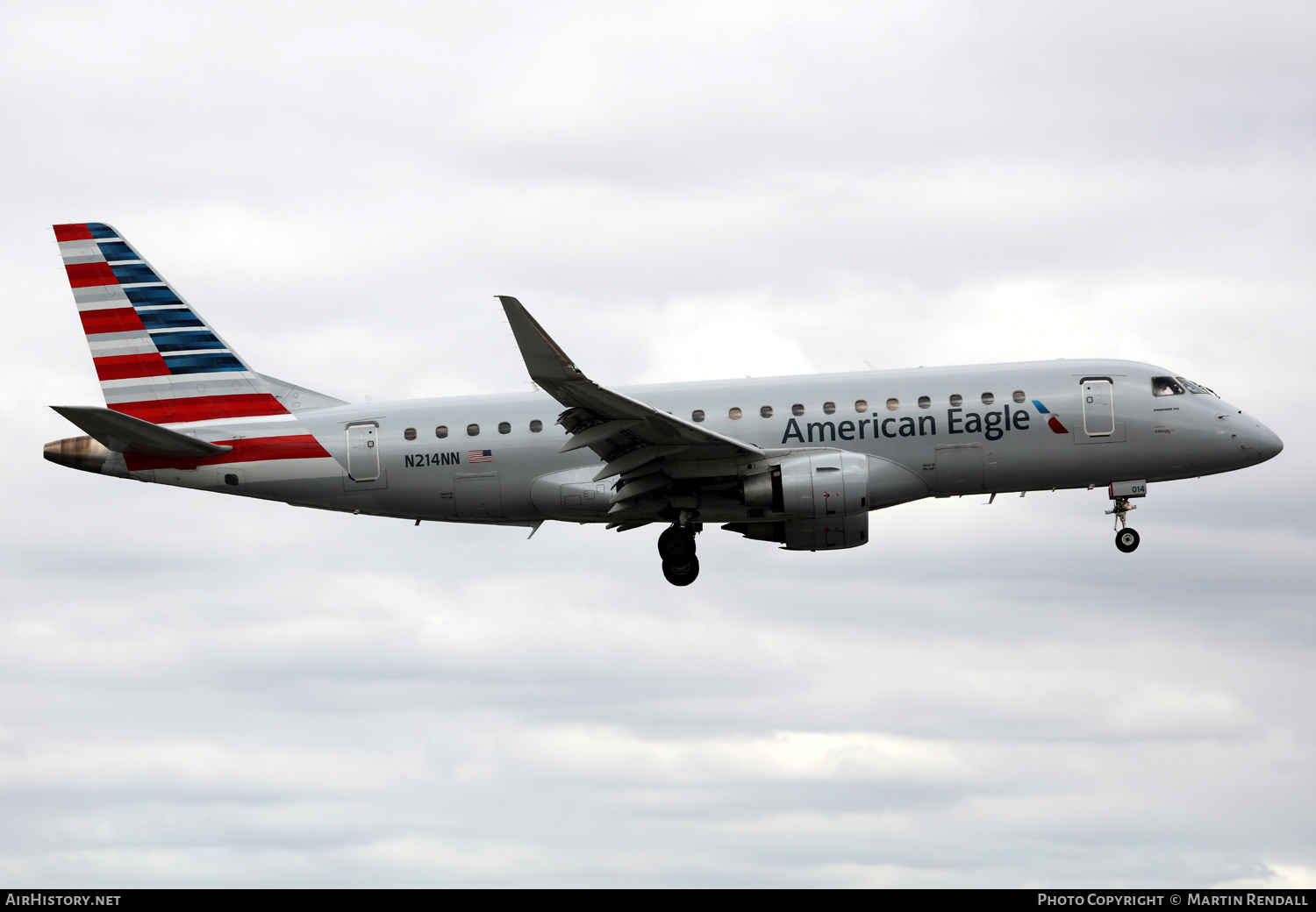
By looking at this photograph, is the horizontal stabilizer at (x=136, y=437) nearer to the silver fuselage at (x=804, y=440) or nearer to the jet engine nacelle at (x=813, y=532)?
the silver fuselage at (x=804, y=440)

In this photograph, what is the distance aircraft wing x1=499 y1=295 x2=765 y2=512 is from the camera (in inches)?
1222

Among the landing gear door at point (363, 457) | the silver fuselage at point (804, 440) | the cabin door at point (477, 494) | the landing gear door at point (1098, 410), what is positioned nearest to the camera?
the silver fuselage at point (804, 440)

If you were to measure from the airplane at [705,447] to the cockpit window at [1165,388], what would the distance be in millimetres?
48

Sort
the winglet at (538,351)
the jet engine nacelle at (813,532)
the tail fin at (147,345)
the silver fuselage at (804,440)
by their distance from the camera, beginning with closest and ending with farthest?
the winglet at (538,351) < the silver fuselage at (804,440) < the jet engine nacelle at (813,532) < the tail fin at (147,345)

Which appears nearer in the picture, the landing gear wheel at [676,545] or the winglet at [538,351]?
the winglet at [538,351]

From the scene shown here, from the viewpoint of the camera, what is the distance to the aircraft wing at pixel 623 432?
102ft

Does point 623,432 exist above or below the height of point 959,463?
above

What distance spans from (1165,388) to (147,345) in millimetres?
27460

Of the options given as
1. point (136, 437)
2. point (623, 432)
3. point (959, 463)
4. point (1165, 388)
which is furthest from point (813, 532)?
point (136, 437)

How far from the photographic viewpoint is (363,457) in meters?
37.1

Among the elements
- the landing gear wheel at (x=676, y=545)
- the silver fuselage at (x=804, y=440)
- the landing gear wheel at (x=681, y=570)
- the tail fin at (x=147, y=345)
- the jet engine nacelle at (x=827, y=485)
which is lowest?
the landing gear wheel at (x=681, y=570)

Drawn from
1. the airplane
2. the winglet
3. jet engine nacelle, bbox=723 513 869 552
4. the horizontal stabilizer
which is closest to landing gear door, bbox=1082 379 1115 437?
Answer: the airplane

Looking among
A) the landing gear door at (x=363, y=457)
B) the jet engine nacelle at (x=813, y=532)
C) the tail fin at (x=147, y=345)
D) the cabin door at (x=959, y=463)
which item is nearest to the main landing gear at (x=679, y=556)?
the jet engine nacelle at (x=813, y=532)

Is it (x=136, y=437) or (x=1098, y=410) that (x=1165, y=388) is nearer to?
(x=1098, y=410)
